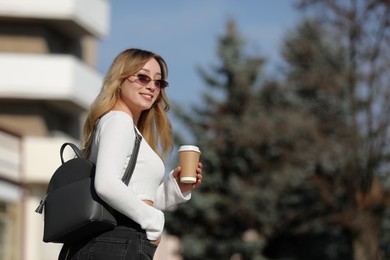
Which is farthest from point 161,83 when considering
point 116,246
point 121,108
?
point 116,246

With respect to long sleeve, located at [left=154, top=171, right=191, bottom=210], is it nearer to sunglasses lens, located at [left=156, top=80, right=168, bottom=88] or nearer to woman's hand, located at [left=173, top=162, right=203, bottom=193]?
woman's hand, located at [left=173, top=162, right=203, bottom=193]

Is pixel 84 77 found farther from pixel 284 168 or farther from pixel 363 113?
pixel 363 113

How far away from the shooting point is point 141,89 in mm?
4129

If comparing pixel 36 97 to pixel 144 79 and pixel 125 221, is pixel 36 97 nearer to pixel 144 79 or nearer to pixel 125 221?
pixel 144 79

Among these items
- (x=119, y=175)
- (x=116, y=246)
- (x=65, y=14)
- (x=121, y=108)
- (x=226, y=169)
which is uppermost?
(x=65, y=14)

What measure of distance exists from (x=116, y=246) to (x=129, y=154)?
0.35m

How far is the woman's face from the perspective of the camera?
4.11 m

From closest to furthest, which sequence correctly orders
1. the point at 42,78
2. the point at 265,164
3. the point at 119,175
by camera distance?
the point at 119,175, the point at 42,78, the point at 265,164

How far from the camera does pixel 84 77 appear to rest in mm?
38000

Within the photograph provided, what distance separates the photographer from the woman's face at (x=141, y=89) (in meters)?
4.11

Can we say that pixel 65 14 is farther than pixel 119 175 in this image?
Yes

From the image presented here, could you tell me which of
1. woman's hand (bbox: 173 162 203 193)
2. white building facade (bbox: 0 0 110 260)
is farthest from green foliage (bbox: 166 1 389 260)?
woman's hand (bbox: 173 162 203 193)

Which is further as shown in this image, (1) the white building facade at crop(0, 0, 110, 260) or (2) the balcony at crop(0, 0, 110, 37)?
(2) the balcony at crop(0, 0, 110, 37)

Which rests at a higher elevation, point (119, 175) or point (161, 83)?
point (161, 83)
